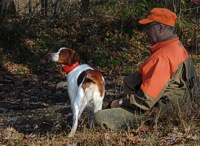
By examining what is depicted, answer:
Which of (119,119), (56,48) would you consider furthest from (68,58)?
(56,48)

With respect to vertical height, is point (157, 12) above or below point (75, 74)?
Result: above

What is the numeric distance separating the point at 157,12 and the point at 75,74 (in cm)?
208

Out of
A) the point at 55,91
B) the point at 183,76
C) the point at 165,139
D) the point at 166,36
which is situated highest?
the point at 166,36

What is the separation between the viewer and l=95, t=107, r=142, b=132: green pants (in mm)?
6324

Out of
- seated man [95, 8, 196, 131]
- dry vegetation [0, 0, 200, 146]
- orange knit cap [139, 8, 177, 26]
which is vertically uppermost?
orange knit cap [139, 8, 177, 26]

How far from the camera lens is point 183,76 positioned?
6.38 m

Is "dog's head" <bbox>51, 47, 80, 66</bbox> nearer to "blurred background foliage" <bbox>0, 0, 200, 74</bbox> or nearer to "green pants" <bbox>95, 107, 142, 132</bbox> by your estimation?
"green pants" <bbox>95, 107, 142, 132</bbox>

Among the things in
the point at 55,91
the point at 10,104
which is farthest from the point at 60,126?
the point at 55,91

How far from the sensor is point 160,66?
6027 millimetres

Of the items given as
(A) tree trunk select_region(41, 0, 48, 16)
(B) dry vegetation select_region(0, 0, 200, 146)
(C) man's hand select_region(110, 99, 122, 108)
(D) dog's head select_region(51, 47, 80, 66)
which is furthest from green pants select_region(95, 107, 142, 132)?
(A) tree trunk select_region(41, 0, 48, 16)

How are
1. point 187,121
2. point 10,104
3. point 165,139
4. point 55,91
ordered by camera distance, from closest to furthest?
1. point 165,139
2. point 187,121
3. point 10,104
4. point 55,91

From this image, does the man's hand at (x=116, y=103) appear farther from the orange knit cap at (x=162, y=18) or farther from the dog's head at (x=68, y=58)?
the dog's head at (x=68, y=58)

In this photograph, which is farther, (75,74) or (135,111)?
(75,74)

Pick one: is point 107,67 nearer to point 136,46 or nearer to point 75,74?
point 136,46
